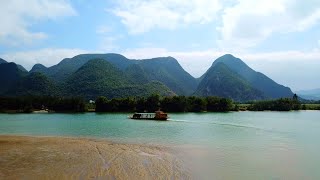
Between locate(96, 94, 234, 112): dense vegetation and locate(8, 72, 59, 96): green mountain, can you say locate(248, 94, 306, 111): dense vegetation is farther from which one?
locate(8, 72, 59, 96): green mountain

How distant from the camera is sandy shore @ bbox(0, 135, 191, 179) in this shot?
20766mm

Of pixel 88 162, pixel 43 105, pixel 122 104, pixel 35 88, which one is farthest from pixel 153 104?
pixel 35 88

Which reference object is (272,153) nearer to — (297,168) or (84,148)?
(297,168)

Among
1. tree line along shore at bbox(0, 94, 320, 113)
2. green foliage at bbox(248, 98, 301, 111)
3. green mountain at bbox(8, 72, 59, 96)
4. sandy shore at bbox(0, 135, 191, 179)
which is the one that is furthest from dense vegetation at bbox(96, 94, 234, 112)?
sandy shore at bbox(0, 135, 191, 179)

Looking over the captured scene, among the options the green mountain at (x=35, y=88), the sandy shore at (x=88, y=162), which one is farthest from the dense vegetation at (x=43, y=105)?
the sandy shore at (x=88, y=162)

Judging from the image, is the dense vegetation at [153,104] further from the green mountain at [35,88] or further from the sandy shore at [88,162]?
the sandy shore at [88,162]

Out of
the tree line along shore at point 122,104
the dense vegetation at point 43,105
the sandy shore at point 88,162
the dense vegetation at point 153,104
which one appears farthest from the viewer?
the dense vegetation at point 43,105

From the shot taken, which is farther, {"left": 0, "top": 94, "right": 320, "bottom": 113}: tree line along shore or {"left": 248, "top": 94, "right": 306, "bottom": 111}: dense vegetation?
{"left": 248, "top": 94, "right": 306, "bottom": 111}: dense vegetation

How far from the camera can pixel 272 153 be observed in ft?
101

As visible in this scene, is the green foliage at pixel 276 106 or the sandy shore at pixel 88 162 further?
the green foliage at pixel 276 106

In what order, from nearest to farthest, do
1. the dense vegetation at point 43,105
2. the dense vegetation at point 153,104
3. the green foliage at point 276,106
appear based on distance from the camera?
the dense vegetation at point 153,104
the dense vegetation at point 43,105
the green foliage at point 276,106

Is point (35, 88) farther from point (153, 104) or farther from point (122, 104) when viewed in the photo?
point (153, 104)

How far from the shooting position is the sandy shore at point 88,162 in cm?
2077

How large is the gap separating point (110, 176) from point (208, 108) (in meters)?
112
